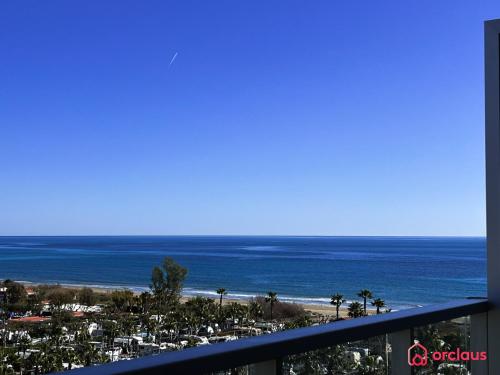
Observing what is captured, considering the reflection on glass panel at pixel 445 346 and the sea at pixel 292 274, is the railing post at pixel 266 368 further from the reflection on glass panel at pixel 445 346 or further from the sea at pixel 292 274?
the sea at pixel 292 274

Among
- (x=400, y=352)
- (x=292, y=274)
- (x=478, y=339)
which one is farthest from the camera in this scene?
(x=292, y=274)

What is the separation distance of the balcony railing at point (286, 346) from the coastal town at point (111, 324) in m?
10.5

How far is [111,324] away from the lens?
22.7 meters

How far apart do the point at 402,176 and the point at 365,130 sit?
1162cm

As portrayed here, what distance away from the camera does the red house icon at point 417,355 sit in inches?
63.2

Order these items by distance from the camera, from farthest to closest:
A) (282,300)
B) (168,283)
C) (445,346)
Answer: (168,283), (282,300), (445,346)

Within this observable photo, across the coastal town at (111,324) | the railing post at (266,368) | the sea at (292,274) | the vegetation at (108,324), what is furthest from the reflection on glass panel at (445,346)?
the sea at (292,274)

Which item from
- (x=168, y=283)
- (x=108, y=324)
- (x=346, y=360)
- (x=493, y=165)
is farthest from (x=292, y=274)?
(x=346, y=360)

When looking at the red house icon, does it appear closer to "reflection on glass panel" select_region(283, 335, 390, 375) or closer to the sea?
"reflection on glass panel" select_region(283, 335, 390, 375)

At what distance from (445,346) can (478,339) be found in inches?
10.0

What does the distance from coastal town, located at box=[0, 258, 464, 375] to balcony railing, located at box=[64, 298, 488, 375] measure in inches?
415

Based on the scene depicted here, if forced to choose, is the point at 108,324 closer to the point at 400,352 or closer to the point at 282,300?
the point at 282,300

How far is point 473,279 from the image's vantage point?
3700cm

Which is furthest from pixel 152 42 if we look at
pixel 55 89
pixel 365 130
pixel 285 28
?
pixel 365 130
